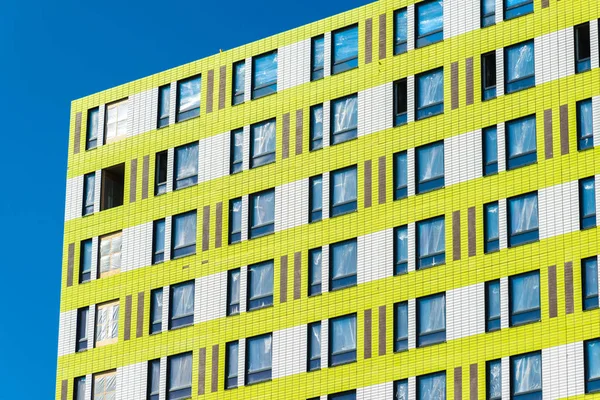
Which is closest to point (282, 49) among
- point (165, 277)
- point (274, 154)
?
point (274, 154)

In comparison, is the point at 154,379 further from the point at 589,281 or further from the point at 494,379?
the point at 589,281

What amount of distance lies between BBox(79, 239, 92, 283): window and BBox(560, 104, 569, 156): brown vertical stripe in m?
26.9

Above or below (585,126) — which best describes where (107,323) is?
below

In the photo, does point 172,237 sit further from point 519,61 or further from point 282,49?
point 519,61

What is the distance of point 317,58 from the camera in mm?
100938

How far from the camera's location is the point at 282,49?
4021 inches

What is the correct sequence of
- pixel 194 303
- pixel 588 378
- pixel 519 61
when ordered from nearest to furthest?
pixel 588 378
pixel 519 61
pixel 194 303

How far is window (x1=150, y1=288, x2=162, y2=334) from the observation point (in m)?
102

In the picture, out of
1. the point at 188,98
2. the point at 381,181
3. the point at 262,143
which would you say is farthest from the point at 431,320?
the point at 188,98

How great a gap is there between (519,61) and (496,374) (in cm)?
1406

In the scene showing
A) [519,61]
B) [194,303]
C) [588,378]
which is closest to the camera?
[588,378]

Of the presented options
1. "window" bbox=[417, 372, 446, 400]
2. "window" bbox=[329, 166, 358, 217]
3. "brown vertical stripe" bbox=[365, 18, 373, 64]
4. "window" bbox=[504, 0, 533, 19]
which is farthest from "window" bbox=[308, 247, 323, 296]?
"window" bbox=[504, 0, 533, 19]

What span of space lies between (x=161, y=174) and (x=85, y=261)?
5.99 m

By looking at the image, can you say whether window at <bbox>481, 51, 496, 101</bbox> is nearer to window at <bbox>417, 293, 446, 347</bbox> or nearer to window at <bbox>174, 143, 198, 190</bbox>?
window at <bbox>417, 293, 446, 347</bbox>
